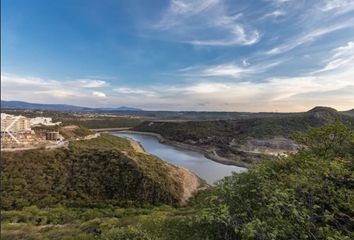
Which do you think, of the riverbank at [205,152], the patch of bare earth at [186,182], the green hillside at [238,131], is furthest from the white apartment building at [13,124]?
the green hillside at [238,131]

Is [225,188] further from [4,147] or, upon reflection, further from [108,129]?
[108,129]

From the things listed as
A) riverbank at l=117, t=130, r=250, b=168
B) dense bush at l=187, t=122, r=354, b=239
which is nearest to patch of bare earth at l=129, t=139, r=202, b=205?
riverbank at l=117, t=130, r=250, b=168

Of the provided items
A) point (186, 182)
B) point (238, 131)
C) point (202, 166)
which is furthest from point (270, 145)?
point (186, 182)

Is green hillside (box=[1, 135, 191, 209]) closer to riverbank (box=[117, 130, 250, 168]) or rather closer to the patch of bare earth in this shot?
the patch of bare earth

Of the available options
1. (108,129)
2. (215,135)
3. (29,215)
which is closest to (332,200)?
(29,215)

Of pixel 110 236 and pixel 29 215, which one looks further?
pixel 29 215

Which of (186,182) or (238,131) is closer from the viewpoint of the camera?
(186,182)

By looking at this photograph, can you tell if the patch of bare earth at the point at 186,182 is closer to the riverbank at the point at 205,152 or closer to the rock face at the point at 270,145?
the riverbank at the point at 205,152

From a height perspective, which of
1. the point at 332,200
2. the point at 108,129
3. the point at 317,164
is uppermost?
the point at 317,164

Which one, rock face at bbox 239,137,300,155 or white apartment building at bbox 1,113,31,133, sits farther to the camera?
rock face at bbox 239,137,300,155

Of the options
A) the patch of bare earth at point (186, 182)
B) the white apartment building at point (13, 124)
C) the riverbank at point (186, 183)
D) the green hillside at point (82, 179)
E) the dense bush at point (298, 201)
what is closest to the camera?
the dense bush at point (298, 201)

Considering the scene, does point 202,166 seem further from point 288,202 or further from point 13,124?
point 288,202
